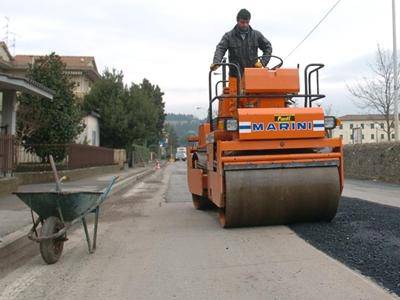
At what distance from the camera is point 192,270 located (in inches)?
265

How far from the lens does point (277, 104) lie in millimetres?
9844

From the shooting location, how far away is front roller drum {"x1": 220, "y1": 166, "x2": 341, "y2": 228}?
890cm

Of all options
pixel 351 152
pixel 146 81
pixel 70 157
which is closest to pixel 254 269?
pixel 70 157

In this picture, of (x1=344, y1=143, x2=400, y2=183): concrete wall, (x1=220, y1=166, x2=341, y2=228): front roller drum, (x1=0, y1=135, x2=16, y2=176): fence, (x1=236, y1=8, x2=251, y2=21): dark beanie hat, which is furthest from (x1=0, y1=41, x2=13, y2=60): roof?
(x1=220, y1=166, x2=341, y2=228): front roller drum

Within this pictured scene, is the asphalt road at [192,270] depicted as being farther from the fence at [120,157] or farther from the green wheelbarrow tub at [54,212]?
the fence at [120,157]

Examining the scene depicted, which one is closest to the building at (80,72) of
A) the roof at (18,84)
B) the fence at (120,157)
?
the fence at (120,157)

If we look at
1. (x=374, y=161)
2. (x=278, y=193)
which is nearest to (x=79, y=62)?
(x=374, y=161)

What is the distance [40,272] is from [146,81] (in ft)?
267

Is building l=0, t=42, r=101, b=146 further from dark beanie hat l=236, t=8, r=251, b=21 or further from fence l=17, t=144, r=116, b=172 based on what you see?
dark beanie hat l=236, t=8, r=251, b=21

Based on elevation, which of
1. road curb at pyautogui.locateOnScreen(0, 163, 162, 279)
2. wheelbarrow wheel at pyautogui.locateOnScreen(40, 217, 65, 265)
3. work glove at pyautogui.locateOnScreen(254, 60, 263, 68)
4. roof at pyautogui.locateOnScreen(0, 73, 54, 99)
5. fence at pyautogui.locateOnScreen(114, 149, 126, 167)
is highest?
roof at pyautogui.locateOnScreen(0, 73, 54, 99)

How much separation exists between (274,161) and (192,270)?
297 cm

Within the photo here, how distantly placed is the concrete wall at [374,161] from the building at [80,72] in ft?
54.7

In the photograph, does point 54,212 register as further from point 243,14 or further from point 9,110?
point 9,110

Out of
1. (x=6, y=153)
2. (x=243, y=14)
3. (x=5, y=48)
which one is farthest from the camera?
(x=5, y=48)
